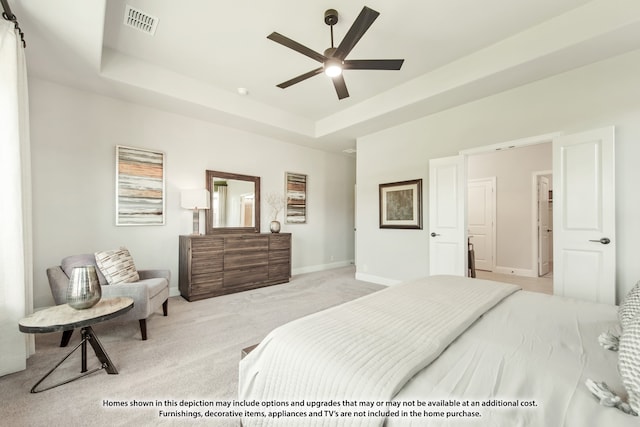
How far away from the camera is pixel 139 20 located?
260cm

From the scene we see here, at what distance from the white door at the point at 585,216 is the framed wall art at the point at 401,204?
170cm

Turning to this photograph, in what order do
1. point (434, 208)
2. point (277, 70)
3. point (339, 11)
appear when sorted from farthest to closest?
point (434, 208)
point (277, 70)
point (339, 11)

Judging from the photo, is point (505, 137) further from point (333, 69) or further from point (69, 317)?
point (69, 317)

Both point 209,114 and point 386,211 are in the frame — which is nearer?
point 209,114

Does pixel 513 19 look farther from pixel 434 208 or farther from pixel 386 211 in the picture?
pixel 386 211

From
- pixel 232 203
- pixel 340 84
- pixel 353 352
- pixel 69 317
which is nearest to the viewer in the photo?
pixel 353 352

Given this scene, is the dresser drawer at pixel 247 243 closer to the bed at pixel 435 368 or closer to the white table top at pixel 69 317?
the white table top at pixel 69 317

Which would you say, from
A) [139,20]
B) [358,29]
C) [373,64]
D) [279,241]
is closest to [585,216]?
[373,64]

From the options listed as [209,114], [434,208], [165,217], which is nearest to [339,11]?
[209,114]

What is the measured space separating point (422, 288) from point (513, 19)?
2720 millimetres

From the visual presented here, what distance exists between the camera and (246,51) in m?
3.08

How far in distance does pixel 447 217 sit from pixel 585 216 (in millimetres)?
1403

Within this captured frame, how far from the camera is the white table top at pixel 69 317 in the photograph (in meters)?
1.71

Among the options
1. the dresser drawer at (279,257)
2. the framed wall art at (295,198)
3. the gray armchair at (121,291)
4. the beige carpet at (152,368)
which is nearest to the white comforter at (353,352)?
the beige carpet at (152,368)
